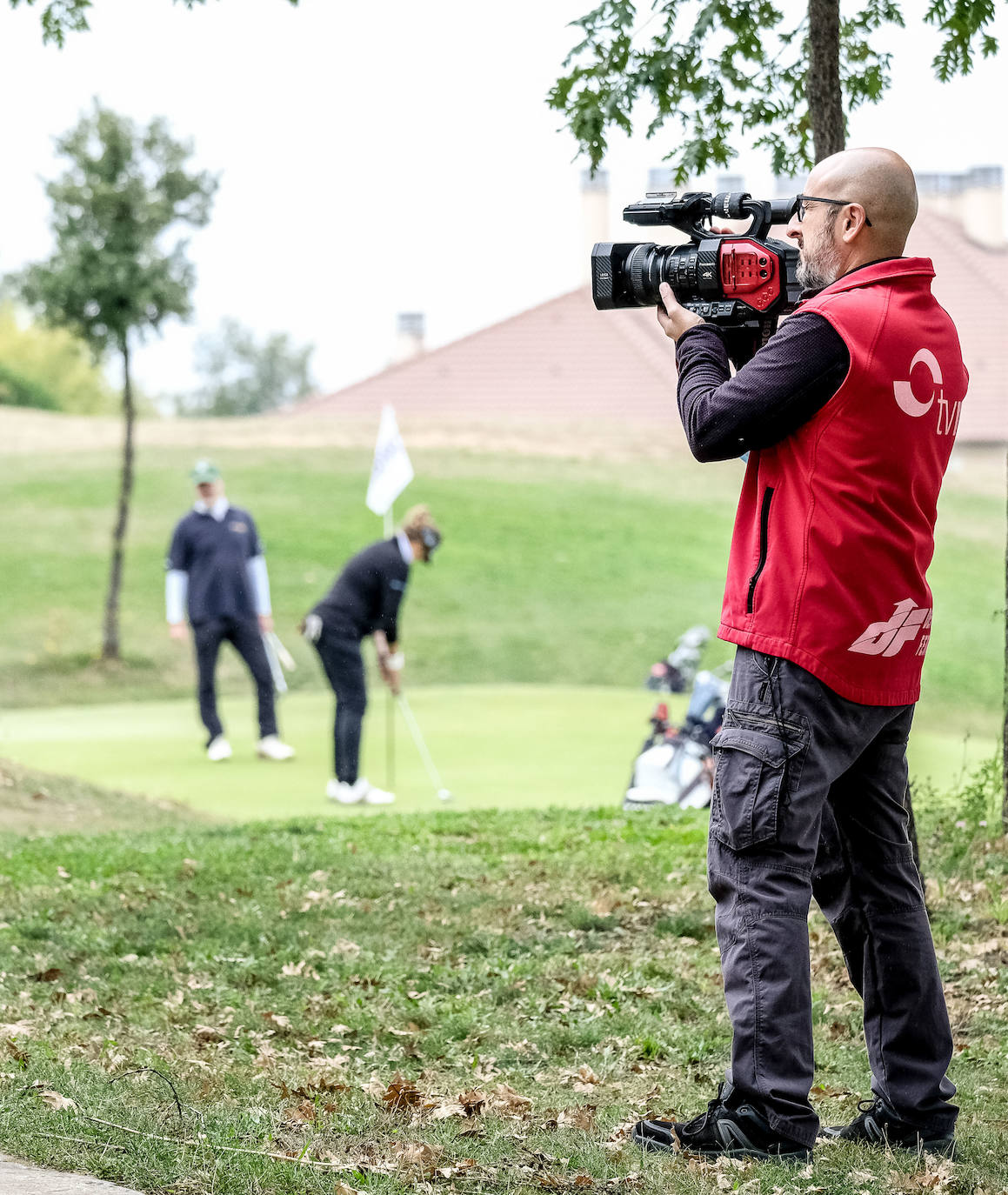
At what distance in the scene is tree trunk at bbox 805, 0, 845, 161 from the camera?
497 centimetres

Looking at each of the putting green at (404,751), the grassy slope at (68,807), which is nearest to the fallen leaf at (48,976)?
the grassy slope at (68,807)

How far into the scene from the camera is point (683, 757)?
30.2 feet

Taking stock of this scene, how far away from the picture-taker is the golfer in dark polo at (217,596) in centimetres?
1138

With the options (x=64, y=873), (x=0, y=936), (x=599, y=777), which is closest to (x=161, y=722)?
(x=599, y=777)

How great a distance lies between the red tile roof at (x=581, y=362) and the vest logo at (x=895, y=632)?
32903 millimetres

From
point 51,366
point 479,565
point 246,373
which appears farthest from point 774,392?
point 246,373

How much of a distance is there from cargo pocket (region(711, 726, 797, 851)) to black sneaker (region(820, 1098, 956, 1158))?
0.74 m

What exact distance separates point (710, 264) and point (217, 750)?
29.1ft

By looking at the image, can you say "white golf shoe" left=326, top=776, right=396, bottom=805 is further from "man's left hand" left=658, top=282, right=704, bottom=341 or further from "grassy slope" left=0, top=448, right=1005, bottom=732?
"grassy slope" left=0, top=448, right=1005, bottom=732

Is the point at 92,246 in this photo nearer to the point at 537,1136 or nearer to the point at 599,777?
the point at 599,777

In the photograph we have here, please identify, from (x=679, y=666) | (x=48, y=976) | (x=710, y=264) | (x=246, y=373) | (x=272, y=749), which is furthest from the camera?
(x=246, y=373)

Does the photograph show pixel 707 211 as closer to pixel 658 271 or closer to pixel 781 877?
pixel 658 271

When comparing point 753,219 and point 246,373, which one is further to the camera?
point 246,373

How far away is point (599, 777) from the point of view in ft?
34.6
